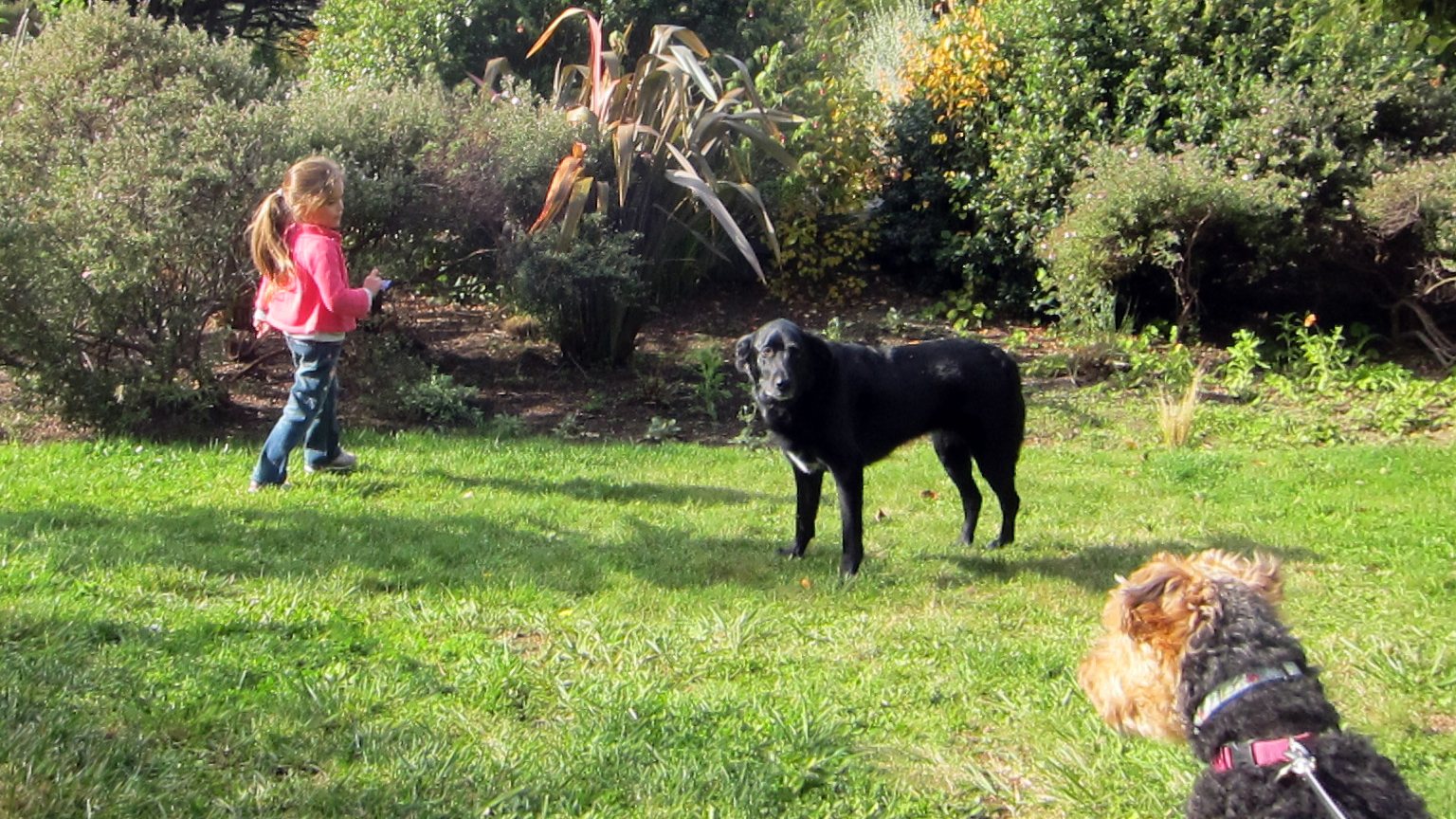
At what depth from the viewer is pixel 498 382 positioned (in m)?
9.45

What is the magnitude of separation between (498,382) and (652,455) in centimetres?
→ 232

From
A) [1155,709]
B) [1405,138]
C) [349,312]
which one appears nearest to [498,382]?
[349,312]

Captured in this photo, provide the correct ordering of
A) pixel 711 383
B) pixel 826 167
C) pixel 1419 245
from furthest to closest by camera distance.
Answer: pixel 826 167 < pixel 1419 245 < pixel 711 383

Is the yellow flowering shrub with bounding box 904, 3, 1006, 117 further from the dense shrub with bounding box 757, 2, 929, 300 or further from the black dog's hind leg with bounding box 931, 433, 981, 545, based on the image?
the black dog's hind leg with bounding box 931, 433, 981, 545

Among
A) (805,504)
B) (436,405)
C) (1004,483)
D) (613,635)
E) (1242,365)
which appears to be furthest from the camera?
(1242,365)

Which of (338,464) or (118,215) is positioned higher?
(118,215)

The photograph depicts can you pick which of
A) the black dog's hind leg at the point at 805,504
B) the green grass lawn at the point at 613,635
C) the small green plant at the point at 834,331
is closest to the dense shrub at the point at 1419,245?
the green grass lawn at the point at 613,635

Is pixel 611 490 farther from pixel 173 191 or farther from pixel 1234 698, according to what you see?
pixel 1234 698

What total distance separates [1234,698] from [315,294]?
207 inches

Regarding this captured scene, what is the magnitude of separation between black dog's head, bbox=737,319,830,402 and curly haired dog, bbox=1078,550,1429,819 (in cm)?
256

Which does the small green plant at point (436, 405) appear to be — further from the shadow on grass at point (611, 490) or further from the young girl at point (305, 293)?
the young girl at point (305, 293)

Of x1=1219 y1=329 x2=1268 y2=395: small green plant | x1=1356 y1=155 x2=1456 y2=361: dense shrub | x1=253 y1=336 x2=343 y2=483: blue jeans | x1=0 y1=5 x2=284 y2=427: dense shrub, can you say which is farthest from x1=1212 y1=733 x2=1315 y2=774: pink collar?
x1=1356 y1=155 x2=1456 y2=361: dense shrub

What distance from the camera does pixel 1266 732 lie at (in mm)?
2455

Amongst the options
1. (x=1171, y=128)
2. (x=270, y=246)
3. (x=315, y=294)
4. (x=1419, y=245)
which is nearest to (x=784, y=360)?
(x=315, y=294)
